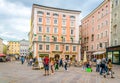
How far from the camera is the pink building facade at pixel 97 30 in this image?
48.8m

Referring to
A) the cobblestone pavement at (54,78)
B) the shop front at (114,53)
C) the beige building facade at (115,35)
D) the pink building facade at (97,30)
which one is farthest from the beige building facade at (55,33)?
the cobblestone pavement at (54,78)

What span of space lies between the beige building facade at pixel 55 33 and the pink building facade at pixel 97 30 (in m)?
4.26

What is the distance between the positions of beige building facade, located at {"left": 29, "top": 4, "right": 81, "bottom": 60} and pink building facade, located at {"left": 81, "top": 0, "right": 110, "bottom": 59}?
426 cm

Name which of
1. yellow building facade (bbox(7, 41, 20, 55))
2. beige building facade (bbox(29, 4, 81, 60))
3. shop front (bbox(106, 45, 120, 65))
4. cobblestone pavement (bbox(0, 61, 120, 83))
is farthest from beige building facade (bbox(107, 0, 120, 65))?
yellow building facade (bbox(7, 41, 20, 55))

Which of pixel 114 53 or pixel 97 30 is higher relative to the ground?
pixel 97 30

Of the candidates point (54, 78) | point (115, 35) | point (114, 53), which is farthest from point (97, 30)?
point (54, 78)

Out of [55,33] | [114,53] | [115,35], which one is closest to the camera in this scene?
[114,53]

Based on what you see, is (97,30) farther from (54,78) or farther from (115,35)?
(54,78)

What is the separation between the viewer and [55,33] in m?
60.1

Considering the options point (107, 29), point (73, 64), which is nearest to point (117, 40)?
point (107, 29)

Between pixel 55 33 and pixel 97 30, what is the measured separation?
13.2m

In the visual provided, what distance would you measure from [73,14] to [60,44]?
36.9ft

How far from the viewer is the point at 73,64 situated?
116ft

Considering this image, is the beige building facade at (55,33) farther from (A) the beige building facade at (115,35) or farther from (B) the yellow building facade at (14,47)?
(B) the yellow building facade at (14,47)
